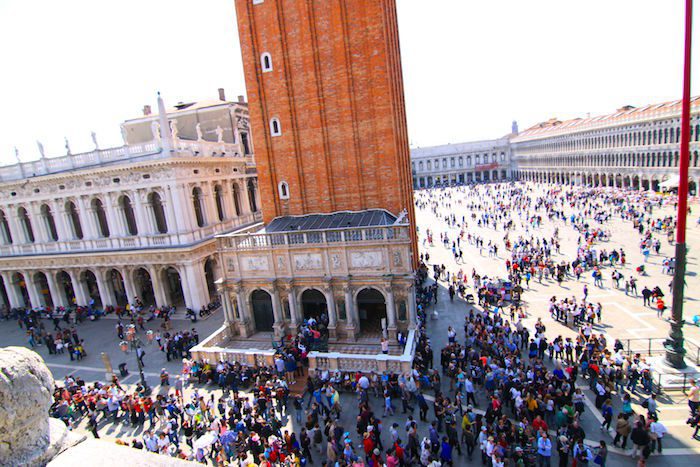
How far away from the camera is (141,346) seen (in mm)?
24500

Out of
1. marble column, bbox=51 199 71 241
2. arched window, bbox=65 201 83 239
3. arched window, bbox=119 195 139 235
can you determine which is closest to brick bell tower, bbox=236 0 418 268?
arched window, bbox=119 195 139 235

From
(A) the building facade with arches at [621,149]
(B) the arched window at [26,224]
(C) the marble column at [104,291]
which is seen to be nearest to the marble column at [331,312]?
(C) the marble column at [104,291]

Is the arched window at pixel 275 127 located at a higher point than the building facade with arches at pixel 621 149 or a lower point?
higher

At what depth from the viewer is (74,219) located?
32125 millimetres

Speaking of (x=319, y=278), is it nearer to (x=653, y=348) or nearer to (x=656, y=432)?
(x=656, y=432)

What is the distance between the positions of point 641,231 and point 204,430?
38.6m

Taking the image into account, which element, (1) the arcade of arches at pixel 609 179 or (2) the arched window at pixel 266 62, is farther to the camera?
(1) the arcade of arches at pixel 609 179

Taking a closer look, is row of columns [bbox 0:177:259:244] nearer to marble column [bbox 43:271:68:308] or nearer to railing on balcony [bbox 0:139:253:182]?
railing on balcony [bbox 0:139:253:182]

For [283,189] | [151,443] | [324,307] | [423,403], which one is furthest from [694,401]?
[283,189]

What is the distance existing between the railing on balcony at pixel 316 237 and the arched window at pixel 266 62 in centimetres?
1034

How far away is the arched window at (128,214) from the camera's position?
1194 inches

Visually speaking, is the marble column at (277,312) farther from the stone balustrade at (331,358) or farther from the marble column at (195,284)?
the marble column at (195,284)

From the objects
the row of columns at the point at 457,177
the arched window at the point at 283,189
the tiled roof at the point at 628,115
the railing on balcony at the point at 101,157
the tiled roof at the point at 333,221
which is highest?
the railing on balcony at the point at 101,157

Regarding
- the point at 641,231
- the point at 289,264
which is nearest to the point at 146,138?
the point at 289,264
